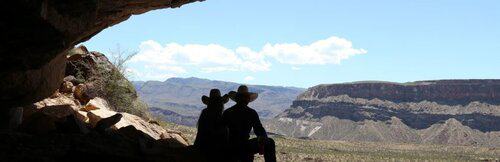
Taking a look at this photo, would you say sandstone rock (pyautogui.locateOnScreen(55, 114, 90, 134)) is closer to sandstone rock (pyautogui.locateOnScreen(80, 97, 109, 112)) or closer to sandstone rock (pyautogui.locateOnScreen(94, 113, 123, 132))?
sandstone rock (pyautogui.locateOnScreen(94, 113, 123, 132))

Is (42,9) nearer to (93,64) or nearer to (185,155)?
(185,155)

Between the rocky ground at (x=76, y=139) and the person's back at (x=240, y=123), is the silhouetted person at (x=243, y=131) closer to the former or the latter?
the person's back at (x=240, y=123)

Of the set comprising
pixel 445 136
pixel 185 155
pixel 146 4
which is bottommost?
pixel 445 136

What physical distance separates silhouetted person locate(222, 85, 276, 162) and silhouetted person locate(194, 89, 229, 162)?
0.18 m

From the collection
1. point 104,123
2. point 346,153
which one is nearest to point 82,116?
point 104,123

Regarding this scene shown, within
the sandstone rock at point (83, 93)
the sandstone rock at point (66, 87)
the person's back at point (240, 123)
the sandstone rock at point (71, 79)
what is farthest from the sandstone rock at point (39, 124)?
the sandstone rock at point (71, 79)

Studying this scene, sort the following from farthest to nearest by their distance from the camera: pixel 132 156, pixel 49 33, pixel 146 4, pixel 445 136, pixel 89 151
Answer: pixel 445 136
pixel 146 4
pixel 49 33
pixel 132 156
pixel 89 151

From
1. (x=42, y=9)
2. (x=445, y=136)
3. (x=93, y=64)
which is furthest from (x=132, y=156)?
(x=445, y=136)

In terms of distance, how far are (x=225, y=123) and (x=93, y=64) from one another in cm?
1363

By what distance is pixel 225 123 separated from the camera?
9.75m

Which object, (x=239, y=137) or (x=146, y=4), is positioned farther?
(x=146, y=4)

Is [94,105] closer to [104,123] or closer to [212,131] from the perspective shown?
[104,123]

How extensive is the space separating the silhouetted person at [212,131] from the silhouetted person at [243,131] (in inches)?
7.0

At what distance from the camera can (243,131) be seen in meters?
9.66
